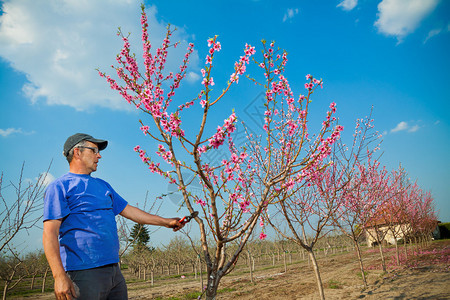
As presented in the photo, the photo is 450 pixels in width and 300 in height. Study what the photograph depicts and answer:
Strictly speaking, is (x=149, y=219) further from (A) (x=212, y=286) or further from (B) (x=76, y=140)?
(B) (x=76, y=140)

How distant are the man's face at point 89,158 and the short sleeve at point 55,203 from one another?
311mm

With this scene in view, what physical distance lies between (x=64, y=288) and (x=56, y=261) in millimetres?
Answer: 172

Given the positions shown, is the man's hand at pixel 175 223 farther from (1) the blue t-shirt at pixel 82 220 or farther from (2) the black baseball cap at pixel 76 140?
(2) the black baseball cap at pixel 76 140

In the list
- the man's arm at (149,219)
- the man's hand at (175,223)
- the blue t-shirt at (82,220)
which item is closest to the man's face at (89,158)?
the blue t-shirt at (82,220)

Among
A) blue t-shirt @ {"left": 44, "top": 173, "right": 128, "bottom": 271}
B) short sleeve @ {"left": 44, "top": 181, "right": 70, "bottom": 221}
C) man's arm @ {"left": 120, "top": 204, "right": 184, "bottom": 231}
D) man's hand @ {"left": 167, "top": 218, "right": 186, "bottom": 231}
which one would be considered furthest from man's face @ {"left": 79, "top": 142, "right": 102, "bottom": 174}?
man's hand @ {"left": 167, "top": 218, "right": 186, "bottom": 231}

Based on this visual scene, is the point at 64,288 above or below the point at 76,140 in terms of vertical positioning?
below

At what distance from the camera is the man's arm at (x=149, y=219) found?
89.0 inches

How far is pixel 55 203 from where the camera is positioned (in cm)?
176

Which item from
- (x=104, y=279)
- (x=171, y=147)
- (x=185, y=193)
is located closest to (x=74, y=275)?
(x=104, y=279)

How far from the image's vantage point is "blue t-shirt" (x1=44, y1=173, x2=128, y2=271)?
5.76 feet

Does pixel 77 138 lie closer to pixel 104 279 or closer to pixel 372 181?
pixel 104 279

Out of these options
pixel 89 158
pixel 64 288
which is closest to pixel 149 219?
pixel 89 158

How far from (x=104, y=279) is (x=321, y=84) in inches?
128

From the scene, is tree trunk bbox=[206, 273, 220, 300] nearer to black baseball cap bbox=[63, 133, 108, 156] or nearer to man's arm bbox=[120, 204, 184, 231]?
man's arm bbox=[120, 204, 184, 231]
